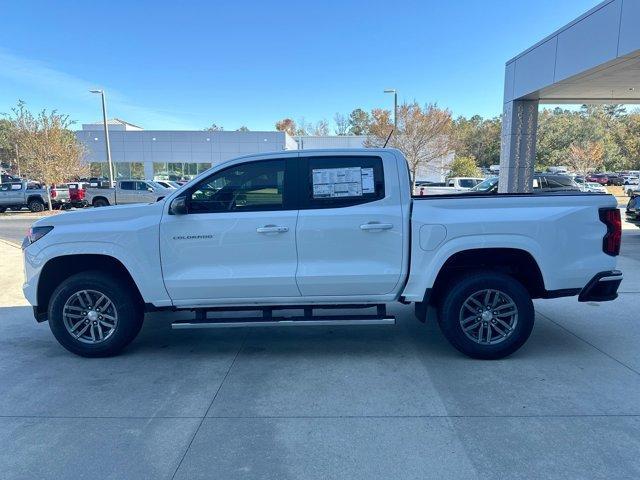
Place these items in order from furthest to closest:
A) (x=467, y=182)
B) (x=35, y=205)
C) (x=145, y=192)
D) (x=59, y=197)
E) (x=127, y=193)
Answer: (x=467, y=182) < (x=59, y=197) < (x=35, y=205) < (x=127, y=193) < (x=145, y=192)

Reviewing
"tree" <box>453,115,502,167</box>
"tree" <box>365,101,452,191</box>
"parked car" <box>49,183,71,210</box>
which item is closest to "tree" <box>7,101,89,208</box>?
"parked car" <box>49,183,71,210</box>

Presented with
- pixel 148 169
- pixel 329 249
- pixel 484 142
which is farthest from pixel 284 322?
pixel 484 142

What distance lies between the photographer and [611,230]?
4418mm

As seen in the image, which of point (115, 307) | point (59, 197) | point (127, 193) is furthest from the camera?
point (59, 197)

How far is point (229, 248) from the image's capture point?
4.39 meters

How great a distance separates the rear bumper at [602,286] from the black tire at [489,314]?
57cm

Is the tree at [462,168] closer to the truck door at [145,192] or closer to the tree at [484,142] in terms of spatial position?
the truck door at [145,192]

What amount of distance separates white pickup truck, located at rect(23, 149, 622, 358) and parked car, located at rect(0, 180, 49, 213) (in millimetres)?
23850

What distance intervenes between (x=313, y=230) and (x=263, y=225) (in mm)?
474

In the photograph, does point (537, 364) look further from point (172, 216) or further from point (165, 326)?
point (165, 326)

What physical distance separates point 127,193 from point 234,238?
21.2 metres

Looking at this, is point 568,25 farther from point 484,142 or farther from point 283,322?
point 484,142

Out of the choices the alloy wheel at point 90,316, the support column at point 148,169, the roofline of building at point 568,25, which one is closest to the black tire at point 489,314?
the alloy wheel at point 90,316

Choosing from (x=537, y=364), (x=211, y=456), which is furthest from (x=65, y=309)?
(x=537, y=364)
